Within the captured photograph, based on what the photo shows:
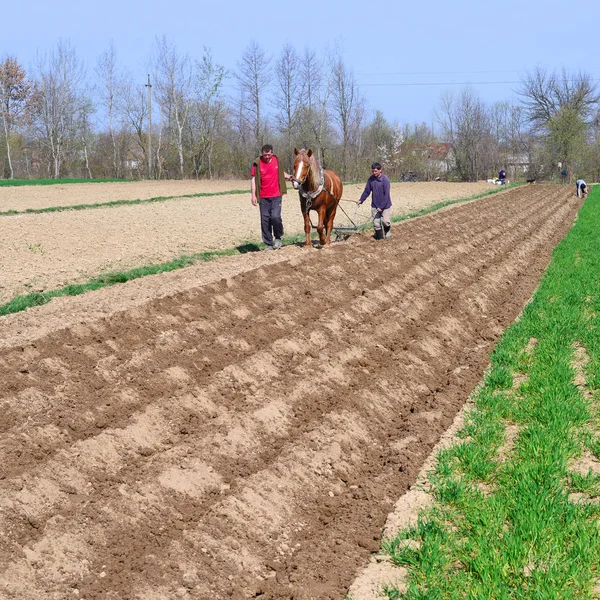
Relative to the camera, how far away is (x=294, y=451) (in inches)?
189

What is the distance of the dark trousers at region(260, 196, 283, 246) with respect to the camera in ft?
40.1

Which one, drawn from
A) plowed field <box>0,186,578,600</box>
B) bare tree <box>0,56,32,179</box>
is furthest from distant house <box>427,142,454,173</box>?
plowed field <box>0,186,578,600</box>

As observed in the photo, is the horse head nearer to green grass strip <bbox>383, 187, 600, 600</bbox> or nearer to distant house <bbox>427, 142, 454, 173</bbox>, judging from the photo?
green grass strip <bbox>383, 187, 600, 600</bbox>

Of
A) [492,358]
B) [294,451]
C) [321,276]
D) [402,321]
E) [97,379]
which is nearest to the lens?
[294,451]

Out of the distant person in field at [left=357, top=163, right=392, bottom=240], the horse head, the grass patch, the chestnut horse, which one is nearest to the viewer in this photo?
the grass patch

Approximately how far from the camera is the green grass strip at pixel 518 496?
3354mm

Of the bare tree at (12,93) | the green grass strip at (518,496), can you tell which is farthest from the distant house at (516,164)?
the green grass strip at (518,496)

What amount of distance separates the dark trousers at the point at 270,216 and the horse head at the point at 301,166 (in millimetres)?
671

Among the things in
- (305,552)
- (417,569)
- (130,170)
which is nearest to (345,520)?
(305,552)

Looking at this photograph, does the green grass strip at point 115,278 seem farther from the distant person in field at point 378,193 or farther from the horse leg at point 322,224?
the distant person in field at point 378,193

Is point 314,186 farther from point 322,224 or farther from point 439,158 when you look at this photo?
point 439,158

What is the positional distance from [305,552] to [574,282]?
25.3 ft

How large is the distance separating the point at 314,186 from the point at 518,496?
848cm

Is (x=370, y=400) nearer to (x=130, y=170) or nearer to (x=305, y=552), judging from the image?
(x=305, y=552)
